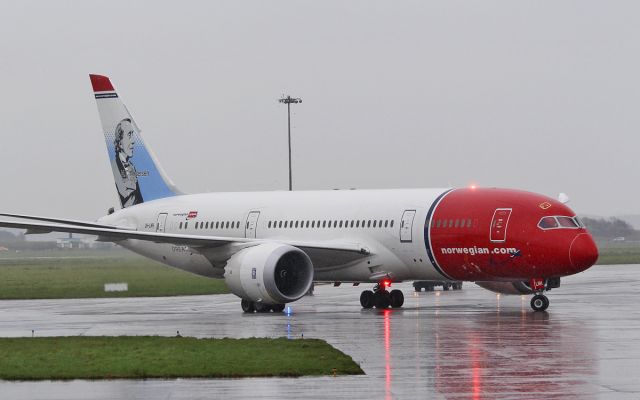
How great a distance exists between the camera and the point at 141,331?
29359mm

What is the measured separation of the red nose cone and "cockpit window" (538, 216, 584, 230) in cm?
67

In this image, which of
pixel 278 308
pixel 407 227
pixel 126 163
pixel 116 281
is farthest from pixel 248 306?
pixel 116 281

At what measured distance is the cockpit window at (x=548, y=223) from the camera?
34812 mm

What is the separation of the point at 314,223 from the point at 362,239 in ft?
8.36

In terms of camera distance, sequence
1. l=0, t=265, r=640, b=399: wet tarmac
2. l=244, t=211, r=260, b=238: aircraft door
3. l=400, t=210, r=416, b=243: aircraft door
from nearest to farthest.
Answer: l=0, t=265, r=640, b=399: wet tarmac < l=400, t=210, r=416, b=243: aircraft door < l=244, t=211, r=260, b=238: aircraft door

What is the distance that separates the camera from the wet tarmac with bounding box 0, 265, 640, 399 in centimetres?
1728

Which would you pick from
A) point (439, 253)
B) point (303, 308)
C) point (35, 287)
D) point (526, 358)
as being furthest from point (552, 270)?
point (35, 287)

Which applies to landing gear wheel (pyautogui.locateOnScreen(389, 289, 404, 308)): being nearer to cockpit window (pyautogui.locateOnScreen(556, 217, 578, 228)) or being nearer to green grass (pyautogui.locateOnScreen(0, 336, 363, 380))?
cockpit window (pyautogui.locateOnScreen(556, 217, 578, 228))

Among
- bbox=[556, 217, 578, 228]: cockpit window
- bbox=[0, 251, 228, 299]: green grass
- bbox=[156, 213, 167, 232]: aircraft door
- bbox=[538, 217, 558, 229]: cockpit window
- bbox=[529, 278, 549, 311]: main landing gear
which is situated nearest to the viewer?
bbox=[538, 217, 558, 229]: cockpit window

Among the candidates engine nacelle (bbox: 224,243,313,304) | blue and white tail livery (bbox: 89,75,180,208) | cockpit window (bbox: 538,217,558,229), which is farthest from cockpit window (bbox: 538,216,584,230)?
blue and white tail livery (bbox: 89,75,180,208)

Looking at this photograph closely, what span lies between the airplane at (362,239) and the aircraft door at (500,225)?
0.03 metres

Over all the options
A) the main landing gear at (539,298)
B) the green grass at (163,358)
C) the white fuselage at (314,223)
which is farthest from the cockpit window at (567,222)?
the green grass at (163,358)

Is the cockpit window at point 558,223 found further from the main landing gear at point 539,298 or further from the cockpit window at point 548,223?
the main landing gear at point 539,298

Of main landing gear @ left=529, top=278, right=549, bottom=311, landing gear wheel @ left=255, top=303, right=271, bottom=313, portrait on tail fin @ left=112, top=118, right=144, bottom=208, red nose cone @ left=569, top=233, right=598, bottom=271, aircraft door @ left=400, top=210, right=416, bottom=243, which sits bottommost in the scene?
landing gear wheel @ left=255, top=303, right=271, bottom=313
